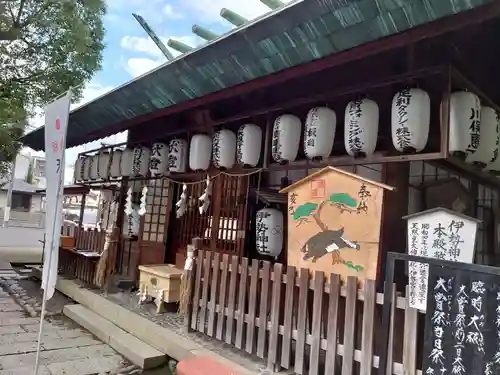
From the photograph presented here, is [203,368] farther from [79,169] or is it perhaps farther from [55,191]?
[79,169]

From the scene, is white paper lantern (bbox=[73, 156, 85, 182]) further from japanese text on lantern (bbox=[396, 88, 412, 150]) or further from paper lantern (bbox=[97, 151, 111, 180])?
japanese text on lantern (bbox=[396, 88, 412, 150])

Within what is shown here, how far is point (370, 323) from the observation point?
11.8ft

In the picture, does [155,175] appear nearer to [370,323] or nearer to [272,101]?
[272,101]

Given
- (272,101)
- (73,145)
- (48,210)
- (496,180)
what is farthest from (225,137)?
(73,145)

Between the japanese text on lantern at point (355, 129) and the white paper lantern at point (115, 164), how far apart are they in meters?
6.28

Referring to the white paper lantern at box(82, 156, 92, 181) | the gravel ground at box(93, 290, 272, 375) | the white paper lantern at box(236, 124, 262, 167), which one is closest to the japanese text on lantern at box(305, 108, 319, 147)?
the white paper lantern at box(236, 124, 262, 167)

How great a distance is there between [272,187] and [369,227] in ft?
10.6

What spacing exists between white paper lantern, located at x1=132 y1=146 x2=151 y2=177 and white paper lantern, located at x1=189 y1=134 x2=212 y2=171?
185 centimetres

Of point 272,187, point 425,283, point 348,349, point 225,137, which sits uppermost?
point 225,137

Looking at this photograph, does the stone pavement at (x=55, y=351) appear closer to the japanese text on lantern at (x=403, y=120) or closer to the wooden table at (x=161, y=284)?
the wooden table at (x=161, y=284)

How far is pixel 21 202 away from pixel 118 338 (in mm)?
36870

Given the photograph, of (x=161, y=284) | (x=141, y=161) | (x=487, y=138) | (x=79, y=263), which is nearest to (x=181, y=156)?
(x=141, y=161)

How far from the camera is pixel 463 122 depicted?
4.04 metres

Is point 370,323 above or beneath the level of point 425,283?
beneath
